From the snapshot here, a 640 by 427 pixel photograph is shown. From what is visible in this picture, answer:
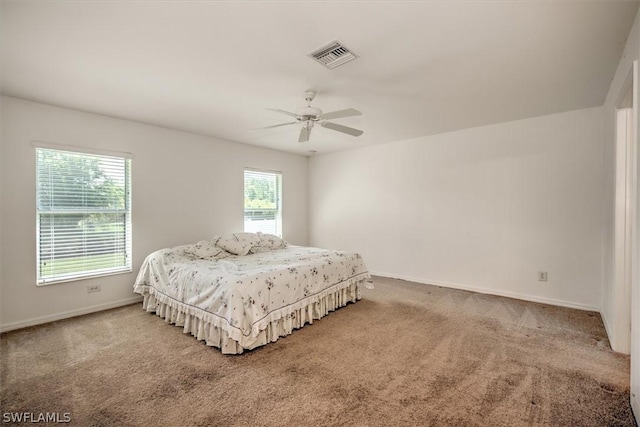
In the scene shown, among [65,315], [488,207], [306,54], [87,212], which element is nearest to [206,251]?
[87,212]

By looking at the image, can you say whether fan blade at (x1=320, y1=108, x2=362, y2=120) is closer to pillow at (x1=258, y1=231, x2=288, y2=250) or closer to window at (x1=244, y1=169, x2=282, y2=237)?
pillow at (x1=258, y1=231, x2=288, y2=250)

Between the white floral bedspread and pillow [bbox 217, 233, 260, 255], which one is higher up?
pillow [bbox 217, 233, 260, 255]

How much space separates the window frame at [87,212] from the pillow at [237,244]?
1195mm

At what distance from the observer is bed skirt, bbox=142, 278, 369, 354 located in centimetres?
257

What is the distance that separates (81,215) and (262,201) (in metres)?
2.78

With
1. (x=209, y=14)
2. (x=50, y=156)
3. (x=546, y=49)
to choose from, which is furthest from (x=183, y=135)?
(x=546, y=49)

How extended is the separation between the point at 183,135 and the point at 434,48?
3.71 meters

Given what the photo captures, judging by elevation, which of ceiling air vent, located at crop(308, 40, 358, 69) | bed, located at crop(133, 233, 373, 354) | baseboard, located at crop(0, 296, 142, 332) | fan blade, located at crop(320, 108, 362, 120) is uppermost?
ceiling air vent, located at crop(308, 40, 358, 69)

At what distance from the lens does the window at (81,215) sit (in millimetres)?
3287

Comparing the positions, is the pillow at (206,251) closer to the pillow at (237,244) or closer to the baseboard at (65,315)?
the pillow at (237,244)

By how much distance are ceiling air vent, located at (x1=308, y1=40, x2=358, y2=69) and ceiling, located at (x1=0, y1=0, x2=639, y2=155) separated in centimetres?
5

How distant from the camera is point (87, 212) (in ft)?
11.7

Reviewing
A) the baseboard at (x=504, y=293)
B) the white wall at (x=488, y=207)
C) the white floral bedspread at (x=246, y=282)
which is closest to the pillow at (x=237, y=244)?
the white floral bedspread at (x=246, y=282)

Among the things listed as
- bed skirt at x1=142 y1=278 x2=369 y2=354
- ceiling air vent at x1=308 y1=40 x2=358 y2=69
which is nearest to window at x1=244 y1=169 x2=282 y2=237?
bed skirt at x1=142 y1=278 x2=369 y2=354
